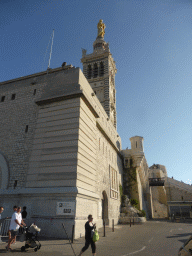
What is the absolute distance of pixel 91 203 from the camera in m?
13.2

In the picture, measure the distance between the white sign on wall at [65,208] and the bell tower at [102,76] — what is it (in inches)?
A: 1005

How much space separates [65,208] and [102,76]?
3339 centimetres

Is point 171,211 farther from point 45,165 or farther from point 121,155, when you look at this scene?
point 45,165

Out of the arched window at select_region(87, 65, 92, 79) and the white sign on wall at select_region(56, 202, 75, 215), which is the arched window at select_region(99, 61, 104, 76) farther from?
the white sign on wall at select_region(56, 202, 75, 215)

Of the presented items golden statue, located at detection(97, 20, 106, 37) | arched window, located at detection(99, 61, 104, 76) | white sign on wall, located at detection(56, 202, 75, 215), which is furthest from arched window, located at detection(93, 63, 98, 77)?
white sign on wall, located at detection(56, 202, 75, 215)

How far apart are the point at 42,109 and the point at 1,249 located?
10099 millimetres

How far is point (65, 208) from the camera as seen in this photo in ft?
35.6

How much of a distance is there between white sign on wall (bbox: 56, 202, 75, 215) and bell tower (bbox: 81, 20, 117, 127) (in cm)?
2554

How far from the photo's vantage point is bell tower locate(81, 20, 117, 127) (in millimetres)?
36681

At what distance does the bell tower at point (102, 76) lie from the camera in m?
36.7

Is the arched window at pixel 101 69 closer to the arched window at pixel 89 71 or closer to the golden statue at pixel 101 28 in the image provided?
the arched window at pixel 89 71

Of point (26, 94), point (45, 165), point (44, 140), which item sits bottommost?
point (45, 165)

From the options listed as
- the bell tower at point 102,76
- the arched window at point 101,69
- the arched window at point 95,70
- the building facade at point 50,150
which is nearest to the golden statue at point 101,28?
the bell tower at point 102,76

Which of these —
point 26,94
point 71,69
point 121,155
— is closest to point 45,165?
point 26,94
